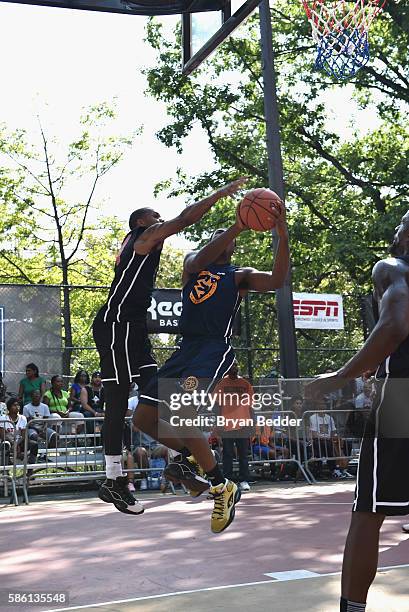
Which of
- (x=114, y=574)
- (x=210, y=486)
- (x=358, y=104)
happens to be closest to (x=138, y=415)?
(x=210, y=486)

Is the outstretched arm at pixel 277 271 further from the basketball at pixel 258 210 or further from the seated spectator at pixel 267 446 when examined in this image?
the seated spectator at pixel 267 446

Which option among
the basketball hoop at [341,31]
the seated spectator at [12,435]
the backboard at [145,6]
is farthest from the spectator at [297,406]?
the backboard at [145,6]

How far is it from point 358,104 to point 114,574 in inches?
839

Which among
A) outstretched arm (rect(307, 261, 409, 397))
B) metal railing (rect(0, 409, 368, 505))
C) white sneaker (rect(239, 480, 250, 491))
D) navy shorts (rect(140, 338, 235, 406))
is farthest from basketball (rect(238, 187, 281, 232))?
white sneaker (rect(239, 480, 250, 491))

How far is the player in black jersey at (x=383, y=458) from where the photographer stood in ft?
13.5

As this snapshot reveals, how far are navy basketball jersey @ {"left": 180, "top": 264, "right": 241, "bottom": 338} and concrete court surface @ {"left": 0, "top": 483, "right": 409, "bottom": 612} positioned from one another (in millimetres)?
1878

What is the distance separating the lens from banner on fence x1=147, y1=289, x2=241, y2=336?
1575 centimetres

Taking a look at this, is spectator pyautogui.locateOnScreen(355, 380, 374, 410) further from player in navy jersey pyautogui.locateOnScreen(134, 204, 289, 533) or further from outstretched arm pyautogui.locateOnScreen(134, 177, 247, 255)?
outstretched arm pyautogui.locateOnScreen(134, 177, 247, 255)

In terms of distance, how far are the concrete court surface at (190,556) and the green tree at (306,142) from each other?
40.0ft

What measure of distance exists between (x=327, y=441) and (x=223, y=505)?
958cm

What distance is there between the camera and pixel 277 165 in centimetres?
1527

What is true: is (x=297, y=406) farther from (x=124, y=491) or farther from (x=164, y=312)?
(x=124, y=491)

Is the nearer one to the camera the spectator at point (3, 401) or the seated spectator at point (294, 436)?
the spectator at point (3, 401)

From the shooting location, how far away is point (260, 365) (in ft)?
64.0
